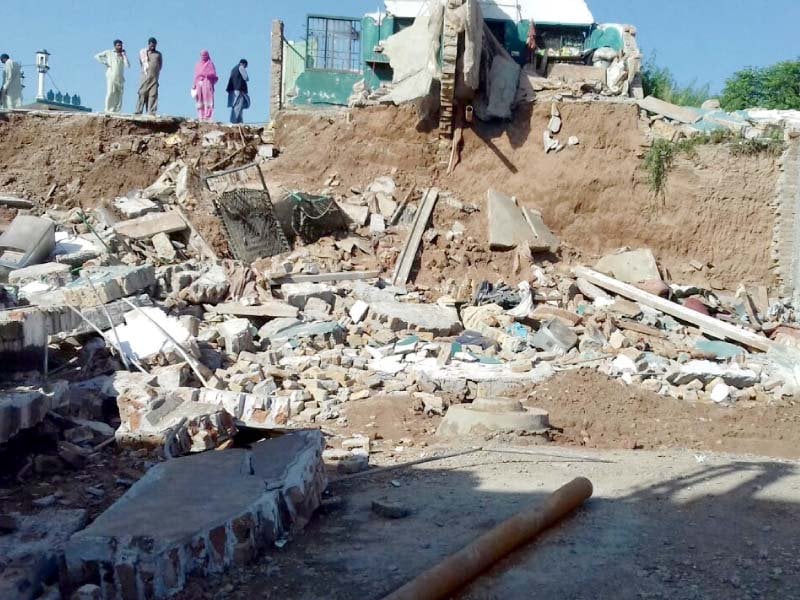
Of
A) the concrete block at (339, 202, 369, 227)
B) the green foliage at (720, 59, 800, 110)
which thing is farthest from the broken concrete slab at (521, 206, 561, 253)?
the green foliage at (720, 59, 800, 110)

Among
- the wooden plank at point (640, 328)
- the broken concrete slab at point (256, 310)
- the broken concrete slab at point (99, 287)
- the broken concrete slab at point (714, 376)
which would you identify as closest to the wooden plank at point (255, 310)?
the broken concrete slab at point (256, 310)

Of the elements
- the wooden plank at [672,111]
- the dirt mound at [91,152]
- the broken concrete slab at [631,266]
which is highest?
the wooden plank at [672,111]

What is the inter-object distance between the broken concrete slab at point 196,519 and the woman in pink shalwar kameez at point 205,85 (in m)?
12.8

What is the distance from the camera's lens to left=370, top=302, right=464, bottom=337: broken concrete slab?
10.2 metres

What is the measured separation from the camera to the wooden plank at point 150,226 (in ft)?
40.1

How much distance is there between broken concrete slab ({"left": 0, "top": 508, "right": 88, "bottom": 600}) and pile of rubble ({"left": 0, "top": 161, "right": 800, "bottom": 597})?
0.34 ft

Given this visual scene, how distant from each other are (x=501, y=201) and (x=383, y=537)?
10.2 metres

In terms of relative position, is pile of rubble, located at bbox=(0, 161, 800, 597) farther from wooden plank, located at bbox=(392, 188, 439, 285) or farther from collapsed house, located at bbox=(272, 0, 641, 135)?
collapsed house, located at bbox=(272, 0, 641, 135)

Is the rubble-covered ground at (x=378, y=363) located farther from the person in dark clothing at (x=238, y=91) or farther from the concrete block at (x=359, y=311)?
the person in dark clothing at (x=238, y=91)

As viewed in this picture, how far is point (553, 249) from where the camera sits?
Result: 13.2 m

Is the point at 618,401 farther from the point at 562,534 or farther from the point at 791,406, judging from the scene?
the point at 562,534

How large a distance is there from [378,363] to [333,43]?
12878mm

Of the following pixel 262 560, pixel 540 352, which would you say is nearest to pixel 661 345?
pixel 540 352

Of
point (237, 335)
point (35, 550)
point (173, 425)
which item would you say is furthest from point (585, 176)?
point (35, 550)
